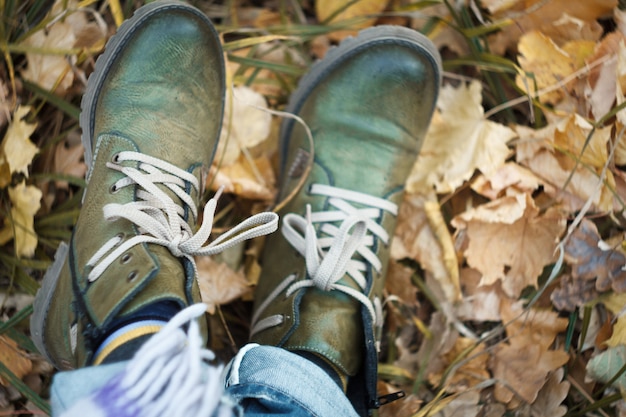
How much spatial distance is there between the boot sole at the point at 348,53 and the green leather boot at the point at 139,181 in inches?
6.8

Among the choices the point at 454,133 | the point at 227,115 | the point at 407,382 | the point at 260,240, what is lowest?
the point at 407,382

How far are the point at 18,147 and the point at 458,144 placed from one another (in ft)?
3.06

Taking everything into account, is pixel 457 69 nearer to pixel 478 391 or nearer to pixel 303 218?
pixel 303 218

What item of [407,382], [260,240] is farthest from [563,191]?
[260,240]

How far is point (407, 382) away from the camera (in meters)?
1.32

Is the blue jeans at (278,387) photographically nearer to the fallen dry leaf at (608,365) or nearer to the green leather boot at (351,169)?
the green leather boot at (351,169)

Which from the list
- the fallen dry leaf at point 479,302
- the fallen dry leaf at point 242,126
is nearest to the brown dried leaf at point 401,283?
the fallen dry leaf at point 479,302

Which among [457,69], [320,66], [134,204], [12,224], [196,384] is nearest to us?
[196,384]

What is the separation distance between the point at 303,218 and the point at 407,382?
421 mm

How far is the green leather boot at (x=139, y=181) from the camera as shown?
928mm

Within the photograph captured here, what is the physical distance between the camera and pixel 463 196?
138cm

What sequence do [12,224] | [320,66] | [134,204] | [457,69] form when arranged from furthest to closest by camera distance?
[457,69] < [320,66] < [12,224] < [134,204]

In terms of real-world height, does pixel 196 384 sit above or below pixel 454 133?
above

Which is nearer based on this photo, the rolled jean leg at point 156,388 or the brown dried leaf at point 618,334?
the rolled jean leg at point 156,388
